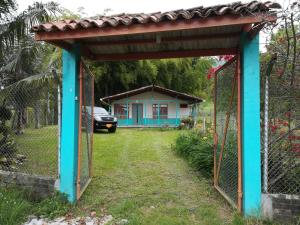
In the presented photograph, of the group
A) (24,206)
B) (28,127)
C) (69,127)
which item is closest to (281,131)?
(69,127)

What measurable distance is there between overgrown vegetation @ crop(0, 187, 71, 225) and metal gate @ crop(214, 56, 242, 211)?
2858mm

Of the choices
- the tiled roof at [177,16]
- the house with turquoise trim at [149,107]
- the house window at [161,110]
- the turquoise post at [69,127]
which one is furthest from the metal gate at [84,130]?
the house window at [161,110]

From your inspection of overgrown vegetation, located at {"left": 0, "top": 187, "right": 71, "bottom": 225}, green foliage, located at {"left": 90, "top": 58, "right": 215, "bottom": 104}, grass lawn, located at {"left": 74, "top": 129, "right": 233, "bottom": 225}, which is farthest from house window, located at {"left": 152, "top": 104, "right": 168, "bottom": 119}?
overgrown vegetation, located at {"left": 0, "top": 187, "right": 71, "bottom": 225}

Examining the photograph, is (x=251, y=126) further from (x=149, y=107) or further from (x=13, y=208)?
(x=149, y=107)

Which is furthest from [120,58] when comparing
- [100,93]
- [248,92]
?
[100,93]

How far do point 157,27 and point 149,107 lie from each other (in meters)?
24.5

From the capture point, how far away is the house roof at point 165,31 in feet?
13.7

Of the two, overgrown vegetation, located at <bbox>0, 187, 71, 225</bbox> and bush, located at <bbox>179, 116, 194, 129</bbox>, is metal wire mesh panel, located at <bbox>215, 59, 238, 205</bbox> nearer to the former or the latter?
overgrown vegetation, located at <bbox>0, 187, 71, 225</bbox>

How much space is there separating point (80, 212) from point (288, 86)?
3.87m

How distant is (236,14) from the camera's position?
4152 mm

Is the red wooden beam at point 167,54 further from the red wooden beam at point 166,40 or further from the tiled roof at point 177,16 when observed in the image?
the tiled roof at point 177,16

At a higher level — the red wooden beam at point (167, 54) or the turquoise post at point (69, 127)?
the red wooden beam at point (167, 54)

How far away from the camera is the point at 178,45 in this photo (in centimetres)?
580

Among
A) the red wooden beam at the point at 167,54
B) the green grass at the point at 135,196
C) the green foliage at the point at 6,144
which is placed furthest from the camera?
the green foliage at the point at 6,144
